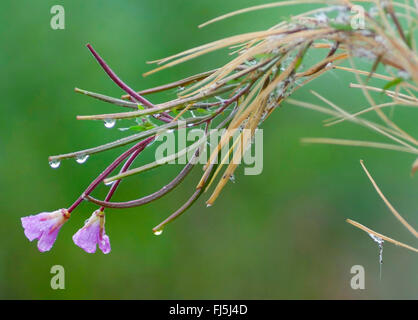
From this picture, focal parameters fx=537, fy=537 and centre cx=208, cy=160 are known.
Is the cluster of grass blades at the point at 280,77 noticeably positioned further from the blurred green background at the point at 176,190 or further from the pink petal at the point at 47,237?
the blurred green background at the point at 176,190

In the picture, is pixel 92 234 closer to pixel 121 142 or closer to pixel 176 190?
pixel 121 142

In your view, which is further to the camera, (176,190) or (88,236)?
(176,190)

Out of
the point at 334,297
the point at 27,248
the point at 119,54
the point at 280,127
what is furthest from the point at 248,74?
the point at 334,297

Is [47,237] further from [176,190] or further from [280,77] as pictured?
[176,190]

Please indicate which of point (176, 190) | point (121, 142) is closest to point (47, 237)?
point (121, 142)

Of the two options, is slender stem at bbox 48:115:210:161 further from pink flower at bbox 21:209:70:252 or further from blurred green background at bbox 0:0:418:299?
blurred green background at bbox 0:0:418:299

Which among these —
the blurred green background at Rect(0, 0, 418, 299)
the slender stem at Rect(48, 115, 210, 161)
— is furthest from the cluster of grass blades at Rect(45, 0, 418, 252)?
the blurred green background at Rect(0, 0, 418, 299)

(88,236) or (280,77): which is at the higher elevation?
(280,77)

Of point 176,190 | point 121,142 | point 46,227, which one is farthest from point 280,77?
point 176,190

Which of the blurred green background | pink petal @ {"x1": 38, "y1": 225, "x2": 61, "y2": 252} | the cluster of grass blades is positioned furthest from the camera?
the blurred green background

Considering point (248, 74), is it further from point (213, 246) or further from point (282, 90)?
point (213, 246)
